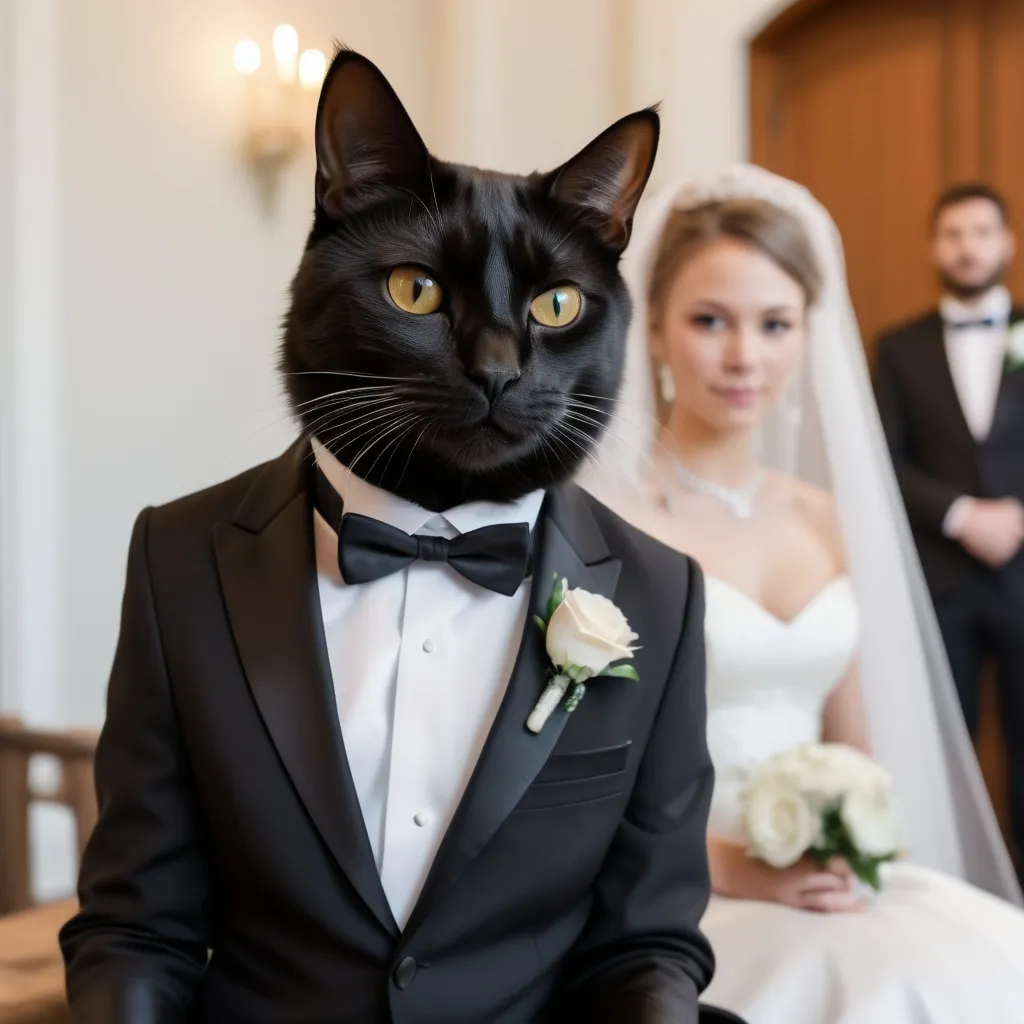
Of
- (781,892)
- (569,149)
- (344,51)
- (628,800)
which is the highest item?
(569,149)

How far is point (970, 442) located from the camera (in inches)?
106

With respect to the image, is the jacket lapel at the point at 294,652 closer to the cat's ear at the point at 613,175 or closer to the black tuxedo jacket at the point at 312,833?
the black tuxedo jacket at the point at 312,833

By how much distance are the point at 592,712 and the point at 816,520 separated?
949 mm

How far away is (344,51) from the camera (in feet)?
2.29

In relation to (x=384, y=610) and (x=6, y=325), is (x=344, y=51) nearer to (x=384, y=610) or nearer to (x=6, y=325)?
(x=384, y=610)

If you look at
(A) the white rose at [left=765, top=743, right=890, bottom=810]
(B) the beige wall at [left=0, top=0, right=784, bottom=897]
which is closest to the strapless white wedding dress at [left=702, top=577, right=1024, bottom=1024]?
(A) the white rose at [left=765, top=743, right=890, bottom=810]

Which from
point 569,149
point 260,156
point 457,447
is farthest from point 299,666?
point 569,149

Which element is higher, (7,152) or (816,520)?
(7,152)

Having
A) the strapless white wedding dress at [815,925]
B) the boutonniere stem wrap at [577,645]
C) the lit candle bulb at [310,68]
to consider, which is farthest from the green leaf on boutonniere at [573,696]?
the lit candle bulb at [310,68]

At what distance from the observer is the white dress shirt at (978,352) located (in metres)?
2.71

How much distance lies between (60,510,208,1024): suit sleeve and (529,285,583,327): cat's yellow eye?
340mm

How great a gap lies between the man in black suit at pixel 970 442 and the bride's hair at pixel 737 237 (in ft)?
4.08

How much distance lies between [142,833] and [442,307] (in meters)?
0.43

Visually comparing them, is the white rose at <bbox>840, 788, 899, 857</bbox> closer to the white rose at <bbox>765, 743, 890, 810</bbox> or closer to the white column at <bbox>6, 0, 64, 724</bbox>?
the white rose at <bbox>765, 743, 890, 810</bbox>
